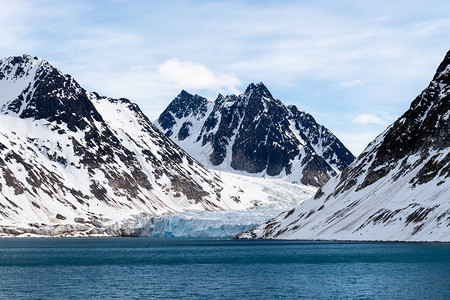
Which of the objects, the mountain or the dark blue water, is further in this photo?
the mountain

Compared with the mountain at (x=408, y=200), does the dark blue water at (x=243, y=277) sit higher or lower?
lower

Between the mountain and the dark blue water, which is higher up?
the mountain

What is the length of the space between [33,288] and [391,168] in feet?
463

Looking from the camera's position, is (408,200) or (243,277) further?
(408,200)

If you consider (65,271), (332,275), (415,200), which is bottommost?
(65,271)

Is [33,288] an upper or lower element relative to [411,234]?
lower

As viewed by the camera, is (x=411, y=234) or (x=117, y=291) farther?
(x=411, y=234)

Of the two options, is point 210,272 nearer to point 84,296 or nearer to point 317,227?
point 84,296

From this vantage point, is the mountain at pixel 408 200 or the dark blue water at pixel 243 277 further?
the mountain at pixel 408 200

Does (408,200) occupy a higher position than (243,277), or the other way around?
(408,200)

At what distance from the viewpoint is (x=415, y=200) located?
529 feet

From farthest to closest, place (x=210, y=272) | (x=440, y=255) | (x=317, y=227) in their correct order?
(x=317, y=227)
(x=440, y=255)
(x=210, y=272)

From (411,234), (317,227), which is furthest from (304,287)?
(317,227)

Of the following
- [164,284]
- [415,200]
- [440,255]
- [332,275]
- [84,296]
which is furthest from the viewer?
[415,200]
